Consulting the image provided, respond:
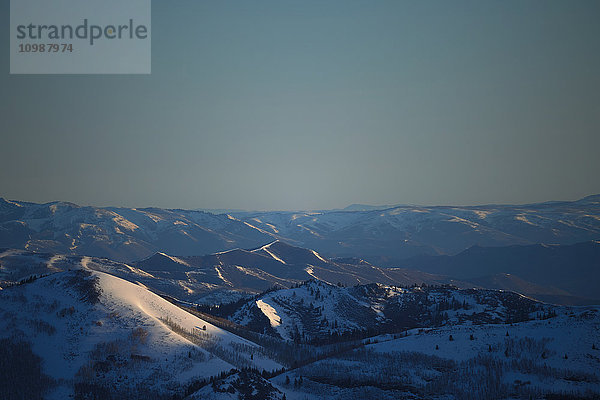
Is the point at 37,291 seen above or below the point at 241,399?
above

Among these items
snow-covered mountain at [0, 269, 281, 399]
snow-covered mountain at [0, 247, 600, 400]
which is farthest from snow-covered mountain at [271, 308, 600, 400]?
snow-covered mountain at [0, 269, 281, 399]

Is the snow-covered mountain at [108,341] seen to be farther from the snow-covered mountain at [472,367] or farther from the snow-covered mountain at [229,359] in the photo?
the snow-covered mountain at [472,367]

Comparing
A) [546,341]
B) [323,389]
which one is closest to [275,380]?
[323,389]

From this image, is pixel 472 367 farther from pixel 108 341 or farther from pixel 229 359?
pixel 108 341

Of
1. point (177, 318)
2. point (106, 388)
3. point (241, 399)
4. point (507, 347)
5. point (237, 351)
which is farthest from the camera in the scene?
point (177, 318)

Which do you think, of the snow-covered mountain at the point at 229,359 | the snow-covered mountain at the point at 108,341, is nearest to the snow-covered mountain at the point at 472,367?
the snow-covered mountain at the point at 229,359

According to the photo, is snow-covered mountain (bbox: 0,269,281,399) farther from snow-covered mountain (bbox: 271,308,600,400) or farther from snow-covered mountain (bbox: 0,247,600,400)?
snow-covered mountain (bbox: 271,308,600,400)

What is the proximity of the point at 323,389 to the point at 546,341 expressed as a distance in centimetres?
6189

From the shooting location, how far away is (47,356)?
460ft

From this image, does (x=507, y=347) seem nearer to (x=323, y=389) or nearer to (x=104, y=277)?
(x=323, y=389)

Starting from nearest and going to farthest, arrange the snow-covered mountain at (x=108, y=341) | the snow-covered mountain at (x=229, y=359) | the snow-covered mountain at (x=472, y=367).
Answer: the snow-covered mountain at (x=472, y=367) < the snow-covered mountain at (x=229, y=359) < the snow-covered mountain at (x=108, y=341)

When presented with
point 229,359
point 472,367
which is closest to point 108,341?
point 229,359

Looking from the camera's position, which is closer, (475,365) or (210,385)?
(210,385)

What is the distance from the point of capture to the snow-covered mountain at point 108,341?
431ft
